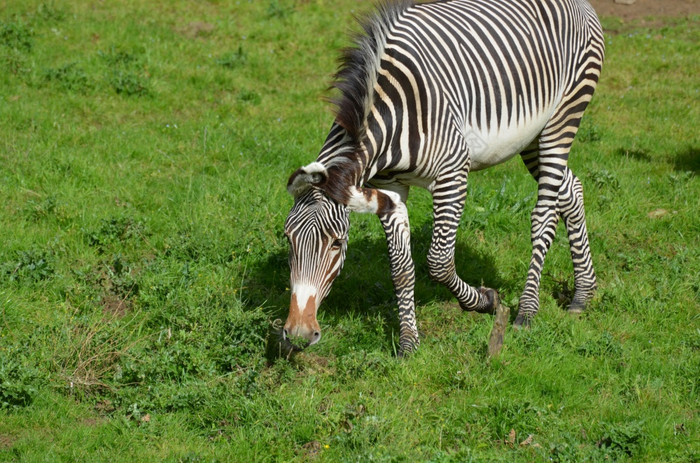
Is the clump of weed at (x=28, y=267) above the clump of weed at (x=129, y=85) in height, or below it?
below

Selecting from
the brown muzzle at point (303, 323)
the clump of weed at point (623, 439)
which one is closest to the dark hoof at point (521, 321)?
the clump of weed at point (623, 439)

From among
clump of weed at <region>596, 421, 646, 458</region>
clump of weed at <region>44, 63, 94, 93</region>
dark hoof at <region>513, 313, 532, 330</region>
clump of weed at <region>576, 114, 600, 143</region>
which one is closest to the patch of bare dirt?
clump of weed at <region>576, 114, 600, 143</region>

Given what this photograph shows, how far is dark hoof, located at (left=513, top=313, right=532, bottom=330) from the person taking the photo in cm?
703

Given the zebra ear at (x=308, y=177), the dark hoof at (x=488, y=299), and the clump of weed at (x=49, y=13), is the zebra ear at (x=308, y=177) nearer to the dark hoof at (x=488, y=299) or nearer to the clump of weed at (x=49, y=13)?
the dark hoof at (x=488, y=299)

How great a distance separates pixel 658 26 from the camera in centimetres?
1463

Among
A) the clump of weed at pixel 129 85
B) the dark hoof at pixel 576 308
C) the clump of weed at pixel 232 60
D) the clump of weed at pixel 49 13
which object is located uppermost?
the clump of weed at pixel 49 13

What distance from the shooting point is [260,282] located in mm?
7582

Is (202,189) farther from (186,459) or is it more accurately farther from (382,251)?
(186,459)

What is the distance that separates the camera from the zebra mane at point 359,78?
19.2ft

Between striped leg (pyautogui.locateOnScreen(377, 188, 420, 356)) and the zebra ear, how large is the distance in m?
0.77

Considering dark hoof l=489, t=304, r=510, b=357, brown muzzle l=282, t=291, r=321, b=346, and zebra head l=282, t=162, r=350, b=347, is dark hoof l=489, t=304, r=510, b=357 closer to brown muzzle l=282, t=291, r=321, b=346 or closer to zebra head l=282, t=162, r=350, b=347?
zebra head l=282, t=162, r=350, b=347

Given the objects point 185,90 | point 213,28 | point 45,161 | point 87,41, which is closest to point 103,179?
point 45,161

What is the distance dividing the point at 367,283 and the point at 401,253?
1.35 m

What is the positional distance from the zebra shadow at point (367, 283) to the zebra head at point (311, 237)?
1337 millimetres
